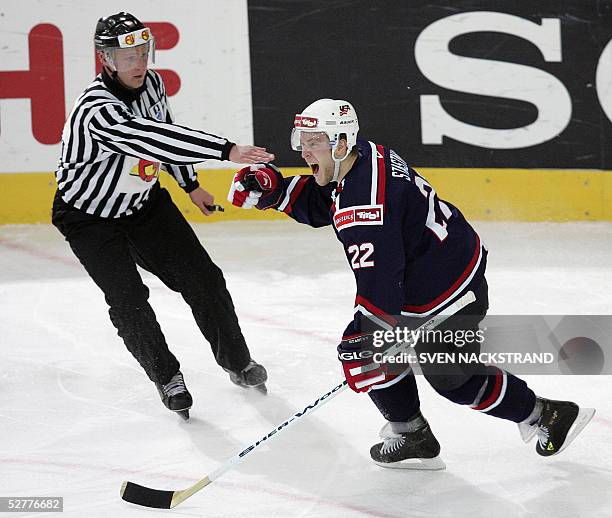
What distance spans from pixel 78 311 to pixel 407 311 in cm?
187

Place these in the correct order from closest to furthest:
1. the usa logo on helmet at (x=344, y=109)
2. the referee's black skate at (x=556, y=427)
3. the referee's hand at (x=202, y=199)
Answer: the usa logo on helmet at (x=344, y=109)
the referee's black skate at (x=556, y=427)
the referee's hand at (x=202, y=199)

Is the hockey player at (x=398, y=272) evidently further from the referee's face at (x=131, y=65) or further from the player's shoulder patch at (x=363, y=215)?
the referee's face at (x=131, y=65)

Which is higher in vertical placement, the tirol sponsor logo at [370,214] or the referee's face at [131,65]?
the referee's face at [131,65]

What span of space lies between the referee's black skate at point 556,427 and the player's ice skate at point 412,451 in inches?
10.0

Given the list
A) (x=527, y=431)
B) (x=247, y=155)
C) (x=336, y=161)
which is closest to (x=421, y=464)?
(x=527, y=431)

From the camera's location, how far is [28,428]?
3.21 metres

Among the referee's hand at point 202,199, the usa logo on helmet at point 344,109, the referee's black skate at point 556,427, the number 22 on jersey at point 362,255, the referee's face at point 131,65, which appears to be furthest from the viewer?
the referee's hand at point 202,199

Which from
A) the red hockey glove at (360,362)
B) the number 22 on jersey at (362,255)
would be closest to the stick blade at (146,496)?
the red hockey glove at (360,362)

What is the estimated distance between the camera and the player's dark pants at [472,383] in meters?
2.70

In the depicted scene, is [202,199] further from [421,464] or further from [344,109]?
[421,464]

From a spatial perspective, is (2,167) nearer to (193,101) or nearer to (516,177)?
(193,101)

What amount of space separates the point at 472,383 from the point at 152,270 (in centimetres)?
111

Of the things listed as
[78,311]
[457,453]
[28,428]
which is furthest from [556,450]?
[78,311]

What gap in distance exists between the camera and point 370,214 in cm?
251
